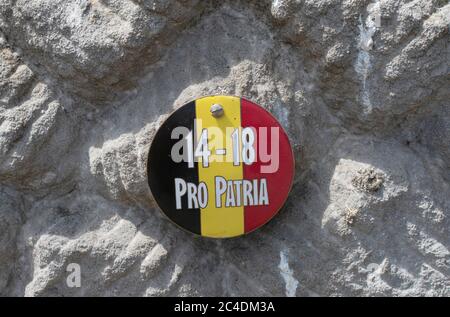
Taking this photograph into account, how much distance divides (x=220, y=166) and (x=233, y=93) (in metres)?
0.17

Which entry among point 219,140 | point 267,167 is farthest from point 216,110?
point 267,167

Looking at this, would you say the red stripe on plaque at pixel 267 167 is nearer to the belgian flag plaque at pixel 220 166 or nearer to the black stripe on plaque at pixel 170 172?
the belgian flag plaque at pixel 220 166

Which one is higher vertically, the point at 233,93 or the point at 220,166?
the point at 233,93

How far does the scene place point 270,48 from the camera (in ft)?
3.83

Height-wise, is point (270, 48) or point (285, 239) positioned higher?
point (270, 48)

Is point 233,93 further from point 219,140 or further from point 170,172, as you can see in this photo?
point 170,172

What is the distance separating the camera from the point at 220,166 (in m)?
1.12

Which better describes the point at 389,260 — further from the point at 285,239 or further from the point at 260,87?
the point at 260,87

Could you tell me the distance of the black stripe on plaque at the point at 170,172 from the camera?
1.12 m

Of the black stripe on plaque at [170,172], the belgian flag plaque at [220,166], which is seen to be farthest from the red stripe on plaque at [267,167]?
the black stripe on plaque at [170,172]

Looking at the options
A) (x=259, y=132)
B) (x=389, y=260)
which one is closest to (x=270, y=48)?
(x=259, y=132)

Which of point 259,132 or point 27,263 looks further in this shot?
point 27,263
